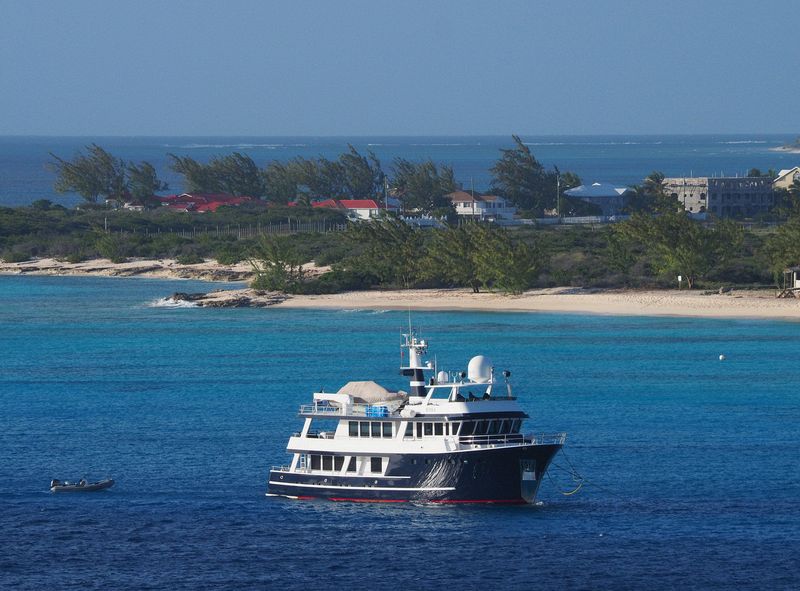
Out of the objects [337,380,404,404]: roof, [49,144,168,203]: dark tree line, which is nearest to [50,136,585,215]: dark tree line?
[49,144,168,203]: dark tree line

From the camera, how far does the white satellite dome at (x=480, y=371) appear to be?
40.1 metres

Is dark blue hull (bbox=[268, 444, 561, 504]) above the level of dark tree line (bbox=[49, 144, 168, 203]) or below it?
below

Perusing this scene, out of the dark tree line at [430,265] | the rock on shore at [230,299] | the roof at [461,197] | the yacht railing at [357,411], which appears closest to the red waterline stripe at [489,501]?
the yacht railing at [357,411]

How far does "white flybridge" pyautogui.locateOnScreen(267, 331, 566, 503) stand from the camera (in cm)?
3947

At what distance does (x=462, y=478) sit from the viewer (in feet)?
130

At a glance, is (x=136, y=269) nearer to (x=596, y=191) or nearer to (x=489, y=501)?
(x=596, y=191)

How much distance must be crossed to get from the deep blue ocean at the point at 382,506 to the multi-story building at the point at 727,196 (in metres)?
65.7

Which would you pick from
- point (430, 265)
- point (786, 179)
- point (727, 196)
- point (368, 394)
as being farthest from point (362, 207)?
point (368, 394)

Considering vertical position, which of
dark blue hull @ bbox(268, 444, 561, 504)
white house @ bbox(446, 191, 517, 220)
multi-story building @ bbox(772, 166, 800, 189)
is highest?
multi-story building @ bbox(772, 166, 800, 189)

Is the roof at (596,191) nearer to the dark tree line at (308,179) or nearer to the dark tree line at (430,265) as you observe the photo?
the dark tree line at (308,179)

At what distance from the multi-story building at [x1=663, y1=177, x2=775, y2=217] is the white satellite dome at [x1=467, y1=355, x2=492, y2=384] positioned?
4104 inches

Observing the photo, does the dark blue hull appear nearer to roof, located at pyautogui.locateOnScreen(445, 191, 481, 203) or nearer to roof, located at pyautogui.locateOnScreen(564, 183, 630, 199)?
roof, located at pyautogui.locateOnScreen(445, 191, 481, 203)

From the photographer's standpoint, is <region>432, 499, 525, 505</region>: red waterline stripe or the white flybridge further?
<region>432, 499, 525, 505</region>: red waterline stripe

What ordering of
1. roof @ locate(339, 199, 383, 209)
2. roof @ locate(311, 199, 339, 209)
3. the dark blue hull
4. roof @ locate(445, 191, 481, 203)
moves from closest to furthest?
the dark blue hull → roof @ locate(339, 199, 383, 209) → roof @ locate(445, 191, 481, 203) → roof @ locate(311, 199, 339, 209)
